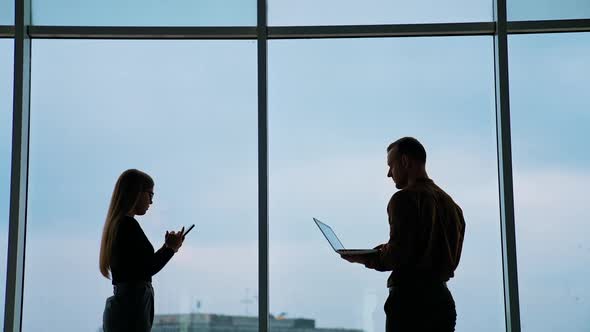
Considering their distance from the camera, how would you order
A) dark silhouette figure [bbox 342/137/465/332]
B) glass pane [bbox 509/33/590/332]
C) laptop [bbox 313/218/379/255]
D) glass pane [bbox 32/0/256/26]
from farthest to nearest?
glass pane [bbox 32/0/256/26] < glass pane [bbox 509/33/590/332] < laptop [bbox 313/218/379/255] < dark silhouette figure [bbox 342/137/465/332]

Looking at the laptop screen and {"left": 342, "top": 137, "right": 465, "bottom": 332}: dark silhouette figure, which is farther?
the laptop screen

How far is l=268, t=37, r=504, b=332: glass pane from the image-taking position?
401 cm

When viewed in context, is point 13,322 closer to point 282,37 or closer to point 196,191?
point 196,191

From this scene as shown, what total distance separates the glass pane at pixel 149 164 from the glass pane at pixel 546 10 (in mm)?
1444

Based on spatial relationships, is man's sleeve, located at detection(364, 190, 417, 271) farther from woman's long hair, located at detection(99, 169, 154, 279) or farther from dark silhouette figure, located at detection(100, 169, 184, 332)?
woman's long hair, located at detection(99, 169, 154, 279)

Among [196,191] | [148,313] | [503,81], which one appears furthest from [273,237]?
[503,81]

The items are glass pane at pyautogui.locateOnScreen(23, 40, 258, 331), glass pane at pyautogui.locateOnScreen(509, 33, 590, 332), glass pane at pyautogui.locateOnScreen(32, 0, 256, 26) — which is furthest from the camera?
glass pane at pyautogui.locateOnScreen(32, 0, 256, 26)

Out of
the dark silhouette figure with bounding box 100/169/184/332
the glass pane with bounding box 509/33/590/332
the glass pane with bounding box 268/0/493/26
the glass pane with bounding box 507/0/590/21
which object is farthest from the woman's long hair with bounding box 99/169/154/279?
the glass pane with bounding box 507/0/590/21

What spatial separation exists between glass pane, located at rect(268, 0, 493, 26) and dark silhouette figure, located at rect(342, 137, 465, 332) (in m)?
1.76

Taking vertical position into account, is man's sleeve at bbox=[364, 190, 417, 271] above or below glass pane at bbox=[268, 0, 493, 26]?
below

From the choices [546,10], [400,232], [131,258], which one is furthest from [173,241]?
[546,10]

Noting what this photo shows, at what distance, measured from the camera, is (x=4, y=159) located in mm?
4172

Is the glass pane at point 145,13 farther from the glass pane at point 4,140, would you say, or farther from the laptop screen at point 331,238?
the laptop screen at point 331,238

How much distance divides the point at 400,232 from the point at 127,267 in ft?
3.50
